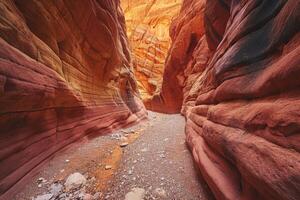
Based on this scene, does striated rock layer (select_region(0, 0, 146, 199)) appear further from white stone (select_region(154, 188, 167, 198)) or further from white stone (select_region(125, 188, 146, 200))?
white stone (select_region(154, 188, 167, 198))

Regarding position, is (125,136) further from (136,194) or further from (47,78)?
(47,78)

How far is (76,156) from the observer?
3889 millimetres

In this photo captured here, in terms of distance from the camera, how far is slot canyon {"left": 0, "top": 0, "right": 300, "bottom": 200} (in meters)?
1.50

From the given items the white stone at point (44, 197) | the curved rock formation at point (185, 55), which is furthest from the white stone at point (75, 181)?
the curved rock formation at point (185, 55)

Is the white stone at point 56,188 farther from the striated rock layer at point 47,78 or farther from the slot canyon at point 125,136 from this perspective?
the striated rock layer at point 47,78

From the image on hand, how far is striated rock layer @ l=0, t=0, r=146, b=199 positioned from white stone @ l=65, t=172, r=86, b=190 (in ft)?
2.62

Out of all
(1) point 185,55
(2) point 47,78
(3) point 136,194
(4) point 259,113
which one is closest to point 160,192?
(3) point 136,194

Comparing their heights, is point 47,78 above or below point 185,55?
below

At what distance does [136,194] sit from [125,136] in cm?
342

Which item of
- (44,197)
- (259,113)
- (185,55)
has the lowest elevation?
(44,197)

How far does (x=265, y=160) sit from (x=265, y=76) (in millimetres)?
1045

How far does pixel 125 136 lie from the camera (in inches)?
232

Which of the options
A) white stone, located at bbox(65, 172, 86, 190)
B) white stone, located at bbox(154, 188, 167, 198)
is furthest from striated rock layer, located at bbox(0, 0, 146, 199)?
white stone, located at bbox(154, 188, 167, 198)

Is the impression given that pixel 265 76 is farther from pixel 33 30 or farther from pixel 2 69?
pixel 33 30
